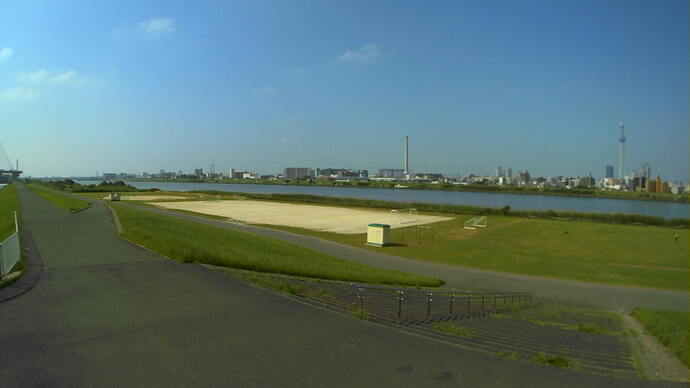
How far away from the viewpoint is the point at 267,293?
28.2 feet

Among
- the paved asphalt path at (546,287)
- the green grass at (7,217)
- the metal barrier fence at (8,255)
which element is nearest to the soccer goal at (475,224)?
the paved asphalt path at (546,287)

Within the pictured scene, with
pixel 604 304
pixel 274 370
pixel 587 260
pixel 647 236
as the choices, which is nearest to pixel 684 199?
pixel 647 236

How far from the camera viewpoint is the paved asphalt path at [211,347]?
16.1 ft

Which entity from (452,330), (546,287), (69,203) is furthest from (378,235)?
(69,203)

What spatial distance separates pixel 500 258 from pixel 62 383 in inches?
984

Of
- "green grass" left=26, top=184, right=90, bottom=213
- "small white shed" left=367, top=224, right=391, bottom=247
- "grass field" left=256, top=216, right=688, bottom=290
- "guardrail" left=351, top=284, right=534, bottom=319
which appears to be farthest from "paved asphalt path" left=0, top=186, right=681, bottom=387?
"green grass" left=26, top=184, right=90, bottom=213

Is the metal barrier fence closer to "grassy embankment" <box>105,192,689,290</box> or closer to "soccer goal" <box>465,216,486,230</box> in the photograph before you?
"grassy embankment" <box>105,192,689,290</box>

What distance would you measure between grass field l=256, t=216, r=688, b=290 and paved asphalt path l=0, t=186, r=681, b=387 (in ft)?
58.7

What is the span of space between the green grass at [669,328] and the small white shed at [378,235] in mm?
17292

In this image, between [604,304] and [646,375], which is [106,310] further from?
[604,304]

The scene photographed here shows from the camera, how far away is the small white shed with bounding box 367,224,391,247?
29.4m

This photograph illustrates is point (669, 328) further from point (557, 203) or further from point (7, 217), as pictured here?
point (557, 203)

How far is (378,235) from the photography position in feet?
96.8

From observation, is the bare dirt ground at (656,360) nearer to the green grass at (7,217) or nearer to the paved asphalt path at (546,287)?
the paved asphalt path at (546,287)
